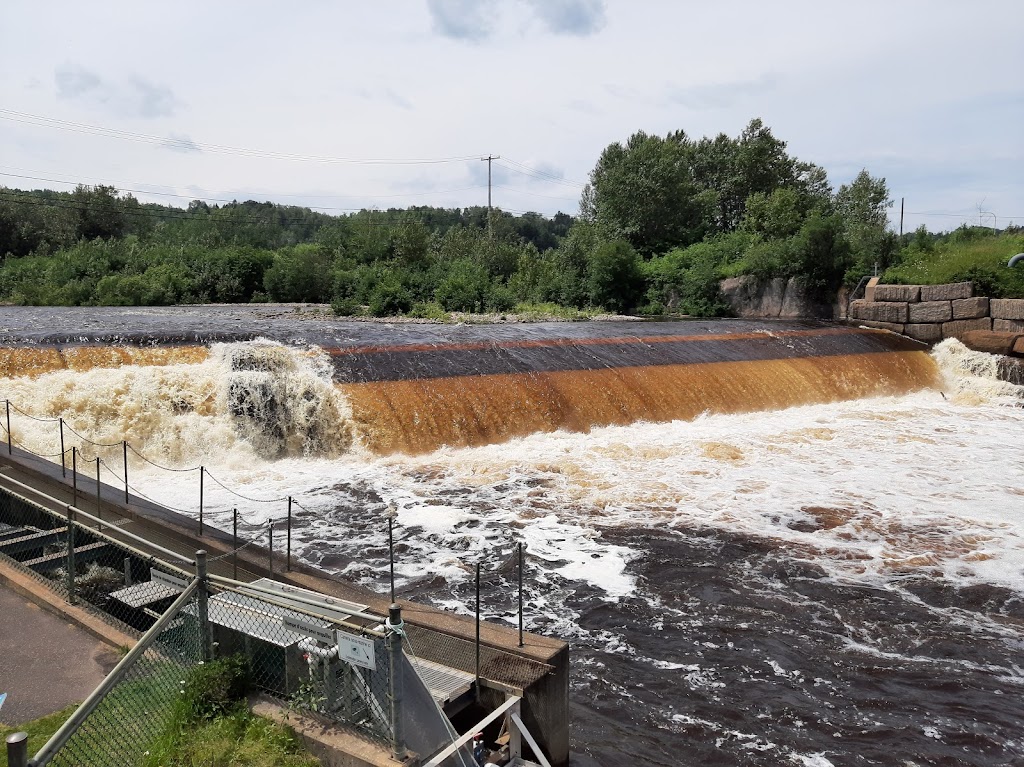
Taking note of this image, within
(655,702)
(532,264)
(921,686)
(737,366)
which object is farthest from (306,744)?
(532,264)

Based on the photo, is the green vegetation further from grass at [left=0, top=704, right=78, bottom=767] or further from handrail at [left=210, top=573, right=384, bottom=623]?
handrail at [left=210, top=573, right=384, bottom=623]

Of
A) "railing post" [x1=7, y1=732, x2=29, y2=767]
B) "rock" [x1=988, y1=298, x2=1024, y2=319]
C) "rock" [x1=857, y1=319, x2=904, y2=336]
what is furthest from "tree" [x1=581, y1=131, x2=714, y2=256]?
"railing post" [x1=7, y1=732, x2=29, y2=767]

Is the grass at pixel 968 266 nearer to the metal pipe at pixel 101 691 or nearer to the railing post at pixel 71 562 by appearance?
the railing post at pixel 71 562

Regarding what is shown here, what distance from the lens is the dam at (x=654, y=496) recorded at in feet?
Result: 20.9

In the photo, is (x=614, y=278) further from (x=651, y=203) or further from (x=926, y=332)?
(x=926, y=332)

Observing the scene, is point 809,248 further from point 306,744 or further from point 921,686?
point 306,744

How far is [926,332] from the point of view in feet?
84.7

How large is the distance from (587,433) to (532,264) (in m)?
32.2

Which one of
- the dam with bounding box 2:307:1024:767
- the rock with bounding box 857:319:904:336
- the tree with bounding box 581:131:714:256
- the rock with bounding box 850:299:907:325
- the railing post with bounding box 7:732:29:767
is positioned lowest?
the dam with bounding box 2:307:1024:767

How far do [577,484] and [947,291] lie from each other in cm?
1951

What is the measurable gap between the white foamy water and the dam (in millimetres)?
51

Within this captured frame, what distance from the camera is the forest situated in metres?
33.5

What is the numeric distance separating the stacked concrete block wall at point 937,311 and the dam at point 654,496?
12.0ft

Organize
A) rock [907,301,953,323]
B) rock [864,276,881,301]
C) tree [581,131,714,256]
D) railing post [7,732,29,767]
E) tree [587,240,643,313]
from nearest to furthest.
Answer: railing post [7,732,29,767] → rock [907,301,953,323] → rock [864,276,881,301] → tree [587,240,643,313] → tree [581,131,714,256]
